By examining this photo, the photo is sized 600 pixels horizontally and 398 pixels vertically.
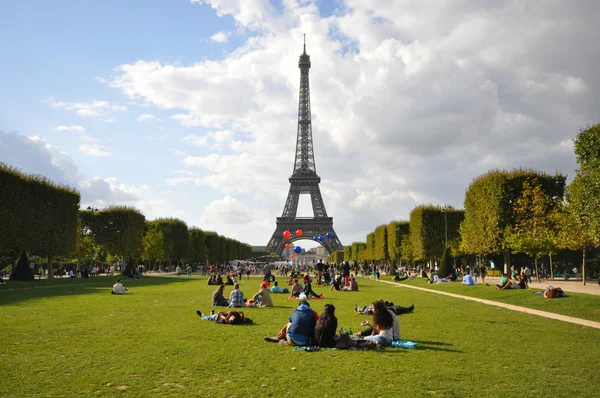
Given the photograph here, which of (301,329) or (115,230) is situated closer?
(301,329)

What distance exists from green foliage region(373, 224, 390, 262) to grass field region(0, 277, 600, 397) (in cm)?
6292

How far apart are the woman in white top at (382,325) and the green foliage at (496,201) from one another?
102ft

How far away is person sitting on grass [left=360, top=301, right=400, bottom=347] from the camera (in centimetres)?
1139

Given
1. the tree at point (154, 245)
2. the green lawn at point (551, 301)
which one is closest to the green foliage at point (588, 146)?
the green lawn at point (551, 301)

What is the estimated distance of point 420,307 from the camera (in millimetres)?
21312

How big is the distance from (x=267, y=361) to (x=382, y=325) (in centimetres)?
320

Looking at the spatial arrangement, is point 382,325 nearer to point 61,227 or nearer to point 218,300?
point 218,300

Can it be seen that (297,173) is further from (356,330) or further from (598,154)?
(356,330)

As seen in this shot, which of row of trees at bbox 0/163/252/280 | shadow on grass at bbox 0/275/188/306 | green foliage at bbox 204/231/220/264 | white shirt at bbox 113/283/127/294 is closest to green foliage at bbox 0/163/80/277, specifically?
row of trees at bbox 0/163/252/280

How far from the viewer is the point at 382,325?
37.8 ft

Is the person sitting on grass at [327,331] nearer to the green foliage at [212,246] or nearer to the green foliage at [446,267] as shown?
the green foliage at [446,267]

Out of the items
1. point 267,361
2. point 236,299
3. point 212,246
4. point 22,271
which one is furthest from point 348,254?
point 267,361

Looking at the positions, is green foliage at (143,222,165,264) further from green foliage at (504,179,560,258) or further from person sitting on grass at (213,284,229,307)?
person sitting on grass at (213,284,229,307)

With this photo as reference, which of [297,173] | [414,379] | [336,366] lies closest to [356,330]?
[336,366]
